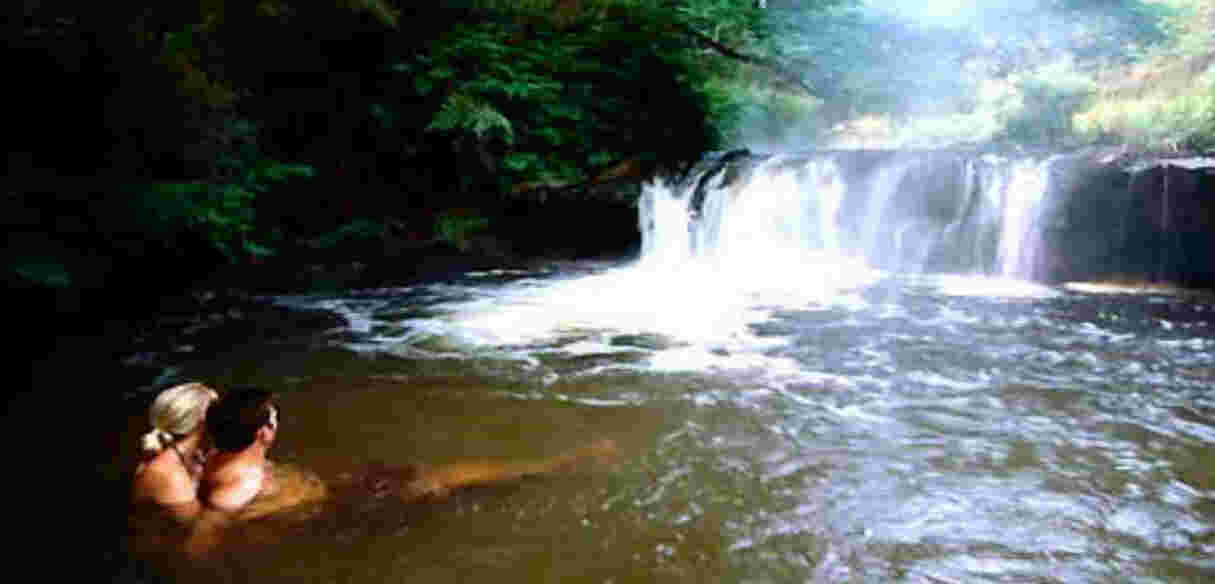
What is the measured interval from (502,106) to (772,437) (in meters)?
9.91

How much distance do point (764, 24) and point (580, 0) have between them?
→ 4278mm

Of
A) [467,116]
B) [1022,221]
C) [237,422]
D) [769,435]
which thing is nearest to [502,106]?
[467,116]

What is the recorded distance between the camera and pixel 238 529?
3.70m

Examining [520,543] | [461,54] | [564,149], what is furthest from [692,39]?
[520,543]

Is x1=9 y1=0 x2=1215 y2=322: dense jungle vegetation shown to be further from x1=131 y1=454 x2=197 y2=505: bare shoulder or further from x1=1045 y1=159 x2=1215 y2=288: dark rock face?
x1=131 y1=454 x2=197 y2=505: bare shoulder

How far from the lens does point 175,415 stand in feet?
12.0

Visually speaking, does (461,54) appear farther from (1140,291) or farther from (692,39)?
(1140,291)

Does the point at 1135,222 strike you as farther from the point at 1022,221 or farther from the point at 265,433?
the point at 265,433

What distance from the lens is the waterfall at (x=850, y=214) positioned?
11039 mm

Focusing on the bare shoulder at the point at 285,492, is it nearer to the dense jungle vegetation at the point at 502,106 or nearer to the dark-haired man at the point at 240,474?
the dark-haired man at the point at 240,474

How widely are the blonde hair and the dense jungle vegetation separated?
294cm

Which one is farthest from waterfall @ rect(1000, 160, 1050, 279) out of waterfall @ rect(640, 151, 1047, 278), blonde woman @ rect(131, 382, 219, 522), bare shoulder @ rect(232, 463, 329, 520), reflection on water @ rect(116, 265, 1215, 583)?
blonde woman @ rect(131, 382, 219, 522)

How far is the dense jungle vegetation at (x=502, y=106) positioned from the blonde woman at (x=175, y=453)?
2.93 m

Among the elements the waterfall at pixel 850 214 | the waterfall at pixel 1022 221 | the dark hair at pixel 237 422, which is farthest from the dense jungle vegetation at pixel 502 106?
the dark hair at pixel 237 422
